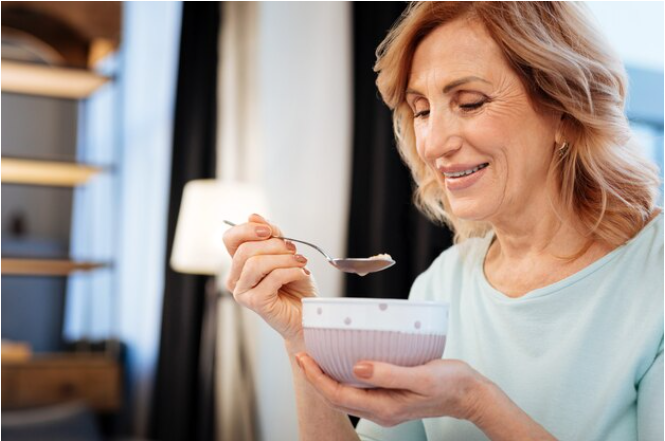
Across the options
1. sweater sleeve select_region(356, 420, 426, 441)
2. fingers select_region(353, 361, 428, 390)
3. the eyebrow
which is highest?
the eyebrow

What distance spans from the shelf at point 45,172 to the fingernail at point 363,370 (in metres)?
3.48

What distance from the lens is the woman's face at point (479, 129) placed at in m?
1.20

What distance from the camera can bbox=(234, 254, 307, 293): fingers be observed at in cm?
→ 108

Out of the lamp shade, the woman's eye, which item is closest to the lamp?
the lamp shade

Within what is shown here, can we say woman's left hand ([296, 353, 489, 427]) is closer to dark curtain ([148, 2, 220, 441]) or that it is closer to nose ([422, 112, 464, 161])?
nose ([422, 112, 464, 161])

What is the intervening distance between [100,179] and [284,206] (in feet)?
3.53

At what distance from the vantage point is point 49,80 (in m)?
4.13

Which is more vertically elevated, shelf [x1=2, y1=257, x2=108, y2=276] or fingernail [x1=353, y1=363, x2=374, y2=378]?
shelf [x1=2, y1=257, x2=108, y2=276]

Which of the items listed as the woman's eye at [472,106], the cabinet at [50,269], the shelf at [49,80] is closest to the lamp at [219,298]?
the cabinet at [50,269]

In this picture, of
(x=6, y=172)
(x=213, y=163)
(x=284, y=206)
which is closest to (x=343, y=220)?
(x=284, y=206)

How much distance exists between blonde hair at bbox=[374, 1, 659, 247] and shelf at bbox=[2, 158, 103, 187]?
3.08 m

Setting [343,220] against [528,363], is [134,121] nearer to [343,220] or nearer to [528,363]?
[343,220]

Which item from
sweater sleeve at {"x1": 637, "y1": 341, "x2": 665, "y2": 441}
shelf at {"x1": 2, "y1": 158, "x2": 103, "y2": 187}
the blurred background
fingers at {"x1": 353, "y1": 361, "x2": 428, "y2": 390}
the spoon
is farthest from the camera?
shelf at {"x1": 2, "y1": 158, "x2": 103, "y2": 187}

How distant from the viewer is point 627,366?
3.60ft
